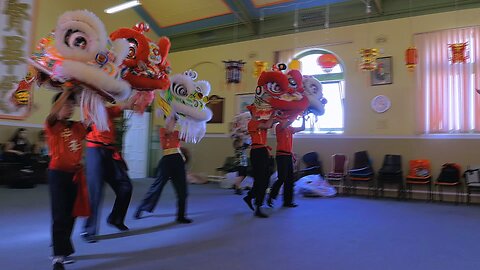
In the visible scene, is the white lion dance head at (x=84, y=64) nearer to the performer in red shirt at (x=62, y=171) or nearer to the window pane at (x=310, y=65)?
the performer in red shirt at (x=62, y=171)

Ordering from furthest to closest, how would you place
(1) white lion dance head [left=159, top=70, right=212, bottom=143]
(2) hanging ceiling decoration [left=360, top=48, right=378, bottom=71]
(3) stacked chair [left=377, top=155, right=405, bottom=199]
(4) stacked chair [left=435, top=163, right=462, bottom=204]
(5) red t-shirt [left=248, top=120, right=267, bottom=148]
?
(3) stacked chair [left=377, top=155, right=405, bottom=199] < (2) hanging ceiling decoration [left=360, top=48, right=378, bottom=71] < (4) stacked chair [left=435, top=163, right=462, bottom=204] < (5) red t-shirt [left=248, top=120, right=267, bottom=148] < (1) white lion dance head [left=159, top=70, right=212, bottom=143]

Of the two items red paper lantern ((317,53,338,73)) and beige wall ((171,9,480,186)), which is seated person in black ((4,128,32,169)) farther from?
red paper lantern ((317,53,338,73))

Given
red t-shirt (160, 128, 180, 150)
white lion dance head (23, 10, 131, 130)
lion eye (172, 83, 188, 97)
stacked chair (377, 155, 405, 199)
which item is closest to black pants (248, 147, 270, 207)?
red t-shirt (160, 128, 180, 150)

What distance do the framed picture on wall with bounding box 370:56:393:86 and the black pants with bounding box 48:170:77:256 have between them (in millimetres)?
6300

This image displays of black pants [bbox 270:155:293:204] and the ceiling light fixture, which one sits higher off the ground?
the ceiling light fixture

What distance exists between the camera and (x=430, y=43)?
22.5 ft

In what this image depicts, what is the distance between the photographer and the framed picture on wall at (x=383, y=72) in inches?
283

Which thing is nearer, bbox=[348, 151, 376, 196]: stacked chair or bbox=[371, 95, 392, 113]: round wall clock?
bbox=[348, 151, 376, 196]: stacked chair

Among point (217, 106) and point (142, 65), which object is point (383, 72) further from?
point (142, 65)

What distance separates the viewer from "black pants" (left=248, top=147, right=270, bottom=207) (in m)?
4.36

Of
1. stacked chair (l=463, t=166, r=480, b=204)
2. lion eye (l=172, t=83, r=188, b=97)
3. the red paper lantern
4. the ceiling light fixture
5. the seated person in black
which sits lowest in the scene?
stacked chair (l=463, t=166, r=480, b=204)

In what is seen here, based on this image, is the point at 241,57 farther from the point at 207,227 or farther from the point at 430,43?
the point at 207,227

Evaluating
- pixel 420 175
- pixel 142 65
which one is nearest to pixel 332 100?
pixel 420 175

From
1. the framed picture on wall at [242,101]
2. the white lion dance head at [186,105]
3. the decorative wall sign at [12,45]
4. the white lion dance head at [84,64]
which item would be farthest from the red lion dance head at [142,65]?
the framed picture on wall at [242,101]
